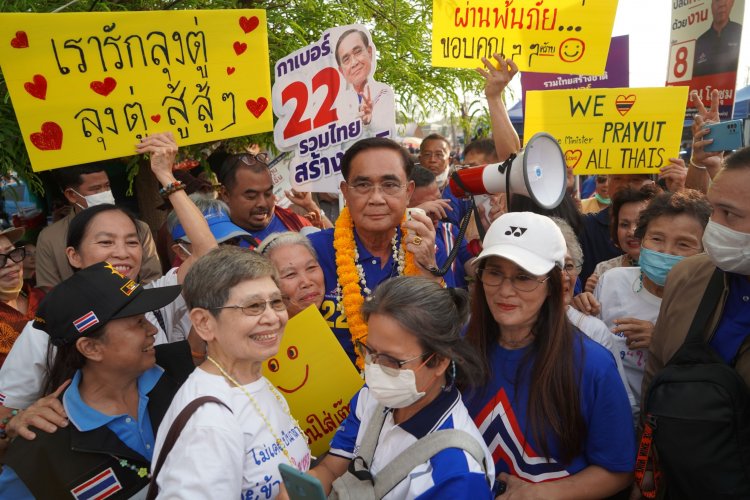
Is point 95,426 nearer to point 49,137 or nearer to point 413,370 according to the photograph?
point 413,370

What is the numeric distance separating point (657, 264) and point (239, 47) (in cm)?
263

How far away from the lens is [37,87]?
3.07 metres

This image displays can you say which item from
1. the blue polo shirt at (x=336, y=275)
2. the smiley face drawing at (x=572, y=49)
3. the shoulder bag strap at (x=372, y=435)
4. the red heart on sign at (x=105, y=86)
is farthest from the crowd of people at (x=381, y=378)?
the smiley face drawing at (x=572, y=49)

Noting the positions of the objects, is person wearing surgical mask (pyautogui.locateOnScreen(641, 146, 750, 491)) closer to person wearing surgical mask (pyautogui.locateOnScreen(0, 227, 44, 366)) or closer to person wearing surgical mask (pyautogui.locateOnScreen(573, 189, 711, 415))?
person wearing surgical mask (pyautogui.locateOnScreen(573, 189, 711, 415))

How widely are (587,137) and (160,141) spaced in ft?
10.8

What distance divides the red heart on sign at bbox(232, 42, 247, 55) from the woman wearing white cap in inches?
83.6

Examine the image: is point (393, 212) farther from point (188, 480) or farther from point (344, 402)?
point (188, 480)

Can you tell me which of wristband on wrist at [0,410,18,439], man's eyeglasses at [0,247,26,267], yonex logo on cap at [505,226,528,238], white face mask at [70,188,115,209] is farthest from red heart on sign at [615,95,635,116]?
wristband on wrist at [0,410,18,439]

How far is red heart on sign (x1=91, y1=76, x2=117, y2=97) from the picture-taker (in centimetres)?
321

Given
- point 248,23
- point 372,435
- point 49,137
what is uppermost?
point 248,23

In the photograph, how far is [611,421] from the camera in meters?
1.98

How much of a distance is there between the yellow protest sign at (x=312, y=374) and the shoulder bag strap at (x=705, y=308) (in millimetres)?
1414

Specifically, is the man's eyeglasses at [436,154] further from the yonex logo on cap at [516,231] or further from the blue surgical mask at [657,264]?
the yonex logo on cap at [516,231]

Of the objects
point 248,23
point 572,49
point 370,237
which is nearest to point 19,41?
point 248,23
